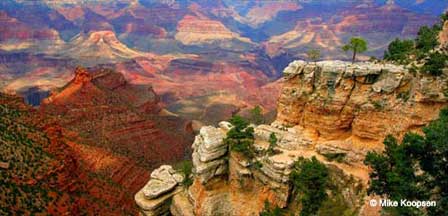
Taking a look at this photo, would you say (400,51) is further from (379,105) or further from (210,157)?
(210,157)

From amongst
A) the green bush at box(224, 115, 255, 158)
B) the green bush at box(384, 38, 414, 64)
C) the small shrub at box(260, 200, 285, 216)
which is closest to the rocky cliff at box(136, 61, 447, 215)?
the small shrub at box(260, 200, 285, 216)

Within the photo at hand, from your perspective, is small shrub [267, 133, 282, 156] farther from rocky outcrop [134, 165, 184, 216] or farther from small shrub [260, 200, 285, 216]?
rocky outcrop [134, 165, 184, 216]

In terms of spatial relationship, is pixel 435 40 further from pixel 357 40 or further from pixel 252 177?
pixel 252 177

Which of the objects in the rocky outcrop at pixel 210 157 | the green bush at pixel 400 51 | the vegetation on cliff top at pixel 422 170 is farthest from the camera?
the green bush at pixel 400 51

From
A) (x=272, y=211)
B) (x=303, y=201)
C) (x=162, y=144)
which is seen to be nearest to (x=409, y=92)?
(x=303, y=201)

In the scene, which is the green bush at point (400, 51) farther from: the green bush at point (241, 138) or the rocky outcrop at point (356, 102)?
the green bush at point (241, 138)

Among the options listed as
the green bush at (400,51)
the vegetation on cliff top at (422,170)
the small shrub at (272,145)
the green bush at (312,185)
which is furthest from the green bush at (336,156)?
the green bush at (400,51)
